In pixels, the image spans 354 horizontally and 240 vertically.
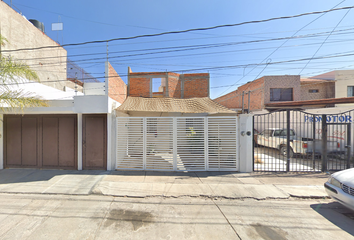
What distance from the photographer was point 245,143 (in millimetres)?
5742

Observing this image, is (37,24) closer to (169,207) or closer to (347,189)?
(169,207)

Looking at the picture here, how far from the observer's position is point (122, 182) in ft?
15.9

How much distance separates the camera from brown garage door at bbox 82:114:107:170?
6078 mm

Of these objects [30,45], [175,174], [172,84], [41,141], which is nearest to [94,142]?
[41,141]

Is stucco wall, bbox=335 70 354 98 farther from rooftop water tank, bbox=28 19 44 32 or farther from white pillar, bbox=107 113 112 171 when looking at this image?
rooftop water tank, bbox=28 19 44 32

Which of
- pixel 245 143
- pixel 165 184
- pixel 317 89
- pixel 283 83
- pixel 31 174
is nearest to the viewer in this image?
pixel 165 184

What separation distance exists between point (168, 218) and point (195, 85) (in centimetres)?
1406

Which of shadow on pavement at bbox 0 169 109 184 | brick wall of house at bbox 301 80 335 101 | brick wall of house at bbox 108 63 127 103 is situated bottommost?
shadow on pavement at bbox 0 169 109 184

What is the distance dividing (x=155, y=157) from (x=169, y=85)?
10712mm

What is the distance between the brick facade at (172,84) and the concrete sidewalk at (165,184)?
10.7 meters

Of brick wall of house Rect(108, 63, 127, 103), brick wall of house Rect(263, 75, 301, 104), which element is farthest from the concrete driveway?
brick wall of house Rect(263, 75, 301, 104)

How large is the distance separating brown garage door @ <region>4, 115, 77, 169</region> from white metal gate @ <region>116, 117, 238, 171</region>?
2.20 meters

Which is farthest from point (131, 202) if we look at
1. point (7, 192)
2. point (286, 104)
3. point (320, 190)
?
point (286, 104)

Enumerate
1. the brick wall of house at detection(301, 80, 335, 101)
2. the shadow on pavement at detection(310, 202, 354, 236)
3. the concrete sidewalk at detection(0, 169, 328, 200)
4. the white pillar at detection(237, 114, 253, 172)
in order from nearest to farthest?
1. the shadow on pavement at detection(310, 202, 354, 236)
2. the concrete sidewalk at detection(0, 169, 328, 200)
3. the white pillar at detection(237, 114, 253, 172)
4. the brick wall of house at detection(301, 80, 335, 101)
